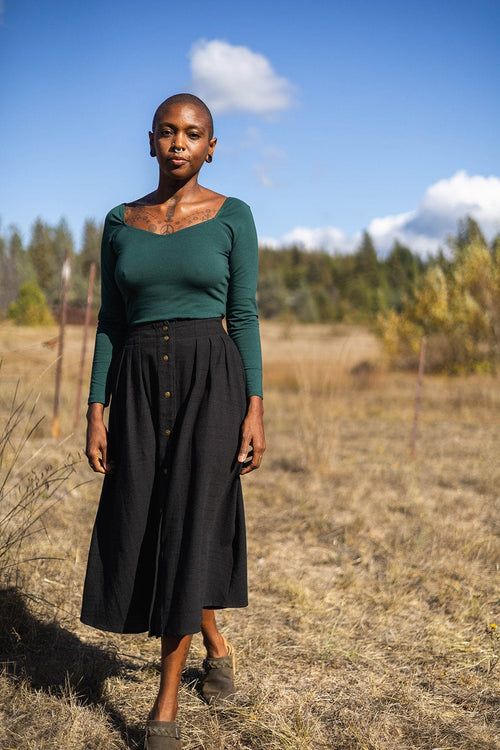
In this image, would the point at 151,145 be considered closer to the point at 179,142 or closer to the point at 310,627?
the point at 179,142

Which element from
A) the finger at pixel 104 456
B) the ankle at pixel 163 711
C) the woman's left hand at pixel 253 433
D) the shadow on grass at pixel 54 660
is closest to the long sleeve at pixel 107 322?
the finger at pixel 104 456

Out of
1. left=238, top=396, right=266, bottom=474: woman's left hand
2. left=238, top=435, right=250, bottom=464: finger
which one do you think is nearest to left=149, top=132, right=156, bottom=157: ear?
left=238, top=396, right=266, bottom=474: woman's left hand

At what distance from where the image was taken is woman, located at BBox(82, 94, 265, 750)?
1844 mm

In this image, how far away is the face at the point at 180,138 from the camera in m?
1.86

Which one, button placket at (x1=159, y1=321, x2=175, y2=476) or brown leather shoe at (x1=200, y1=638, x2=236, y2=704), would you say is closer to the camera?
button placket at (x1=159, y1=321, x2=175, y2=476)

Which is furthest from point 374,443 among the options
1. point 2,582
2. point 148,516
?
point 148,516

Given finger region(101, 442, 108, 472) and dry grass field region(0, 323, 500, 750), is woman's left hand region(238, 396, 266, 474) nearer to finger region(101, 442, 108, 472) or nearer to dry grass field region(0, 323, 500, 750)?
finger region(101, 442, 108, 472)

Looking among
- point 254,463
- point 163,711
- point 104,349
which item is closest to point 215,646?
point 163,711

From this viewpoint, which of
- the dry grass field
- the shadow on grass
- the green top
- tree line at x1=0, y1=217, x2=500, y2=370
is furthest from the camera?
tree line at x1=0, y1=217, x2=500, y2=370

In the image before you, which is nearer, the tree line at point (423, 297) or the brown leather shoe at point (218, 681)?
the brown leather shoe at point (218, 681)

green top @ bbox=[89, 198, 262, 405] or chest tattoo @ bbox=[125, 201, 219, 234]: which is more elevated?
chest tattoo @ bbox=[125, 201, 219, 234]

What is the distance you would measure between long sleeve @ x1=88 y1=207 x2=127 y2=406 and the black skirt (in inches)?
2.9

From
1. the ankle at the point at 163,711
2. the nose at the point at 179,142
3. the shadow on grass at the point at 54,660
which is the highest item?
the nose at the point at 179,142

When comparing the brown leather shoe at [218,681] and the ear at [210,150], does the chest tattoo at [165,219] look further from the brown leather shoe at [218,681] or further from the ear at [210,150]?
the brown leather shoe at [218,681]
